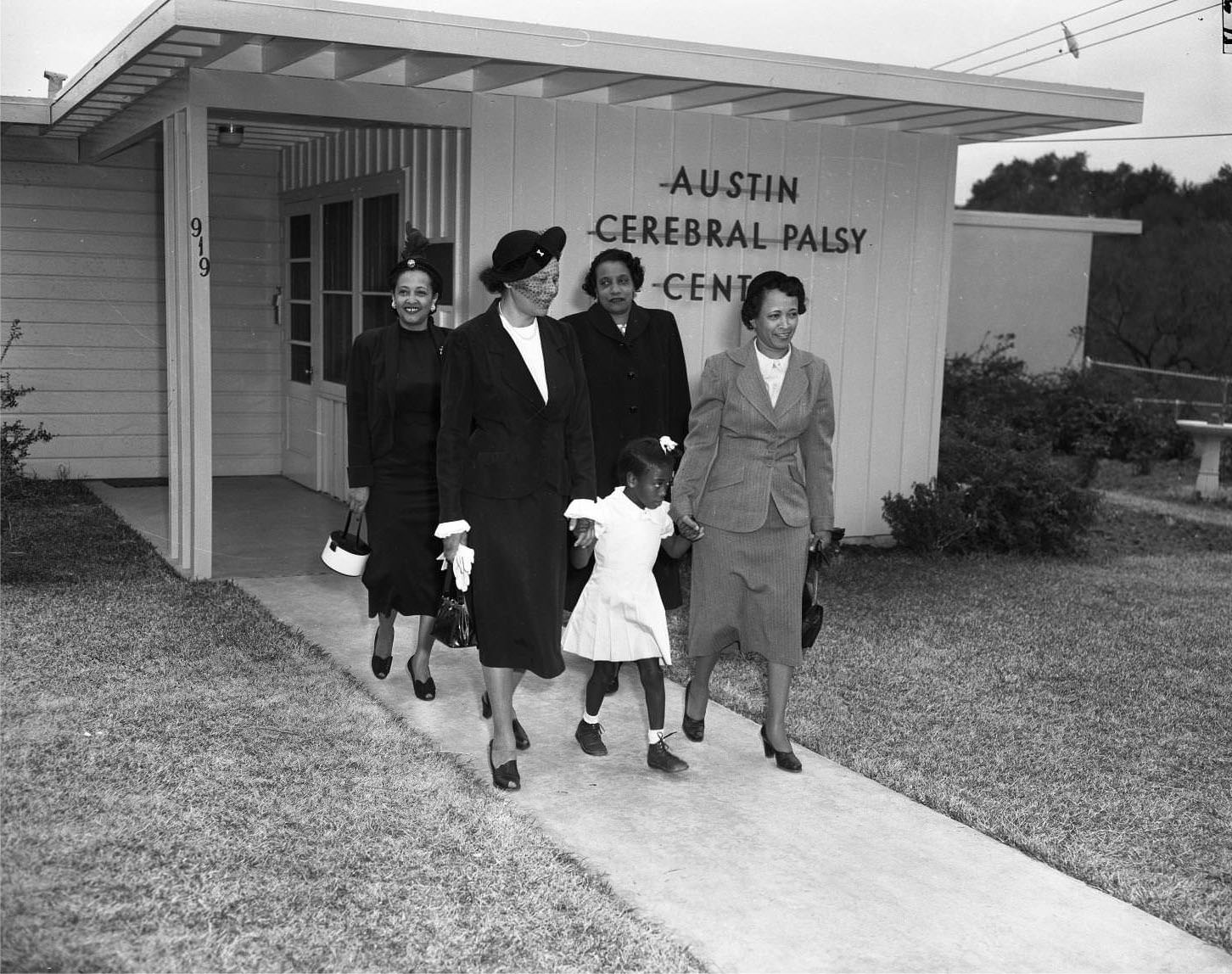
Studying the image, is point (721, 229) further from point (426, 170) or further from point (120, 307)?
point (120, 307)

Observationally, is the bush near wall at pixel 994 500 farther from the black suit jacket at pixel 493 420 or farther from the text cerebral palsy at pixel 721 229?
the black suit jacket at pixel 493 420

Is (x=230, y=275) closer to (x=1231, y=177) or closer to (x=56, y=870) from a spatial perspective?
(x=56, y=870)

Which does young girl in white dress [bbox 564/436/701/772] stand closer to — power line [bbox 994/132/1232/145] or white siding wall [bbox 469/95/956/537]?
white siding wall [bbox 469/95/956/537]

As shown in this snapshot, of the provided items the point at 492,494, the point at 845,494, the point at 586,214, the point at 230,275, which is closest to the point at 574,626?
the point at 492,494

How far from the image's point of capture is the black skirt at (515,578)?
15.3ft

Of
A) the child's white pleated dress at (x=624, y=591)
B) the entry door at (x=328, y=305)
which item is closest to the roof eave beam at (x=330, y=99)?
the entry door at (x=328, y=305)

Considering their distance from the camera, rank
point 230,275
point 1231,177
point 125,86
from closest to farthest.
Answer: point 125,86
point 230,275
point 1231,177

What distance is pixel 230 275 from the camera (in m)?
12.2

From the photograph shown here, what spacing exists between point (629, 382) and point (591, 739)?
1500 millimetres

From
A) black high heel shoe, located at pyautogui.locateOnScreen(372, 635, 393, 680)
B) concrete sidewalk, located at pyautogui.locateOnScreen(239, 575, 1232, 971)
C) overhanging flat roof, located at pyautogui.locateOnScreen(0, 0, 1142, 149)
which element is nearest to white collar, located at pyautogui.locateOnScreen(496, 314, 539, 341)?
concrete sidewalk, located at pyautogui.locateOnScreen(239, 575, 1232, 971)

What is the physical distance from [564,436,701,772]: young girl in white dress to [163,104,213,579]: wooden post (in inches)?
138

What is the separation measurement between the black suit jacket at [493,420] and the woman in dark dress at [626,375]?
3.23ft

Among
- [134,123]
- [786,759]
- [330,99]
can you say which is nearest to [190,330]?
[330,99]

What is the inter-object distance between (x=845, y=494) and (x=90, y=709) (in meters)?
5.60
